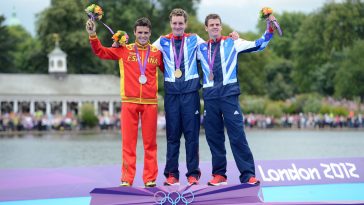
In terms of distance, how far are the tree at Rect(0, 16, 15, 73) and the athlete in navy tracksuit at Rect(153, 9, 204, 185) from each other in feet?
222

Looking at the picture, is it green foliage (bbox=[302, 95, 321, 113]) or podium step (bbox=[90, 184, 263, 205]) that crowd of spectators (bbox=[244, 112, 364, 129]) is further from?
podium step (bbox=[90, 184, 263, 205])

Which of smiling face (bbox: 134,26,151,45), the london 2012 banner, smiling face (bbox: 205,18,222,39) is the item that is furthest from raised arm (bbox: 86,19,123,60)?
the london 2012 banner

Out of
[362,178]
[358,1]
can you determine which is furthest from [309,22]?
[362,178]

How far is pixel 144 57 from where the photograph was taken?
31.0 feet

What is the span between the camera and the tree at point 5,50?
7519 centimetres

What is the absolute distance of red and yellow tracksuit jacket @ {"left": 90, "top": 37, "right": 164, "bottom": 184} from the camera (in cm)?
941

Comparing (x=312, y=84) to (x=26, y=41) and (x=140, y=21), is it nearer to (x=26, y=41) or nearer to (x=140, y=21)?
(x=26, y=41)

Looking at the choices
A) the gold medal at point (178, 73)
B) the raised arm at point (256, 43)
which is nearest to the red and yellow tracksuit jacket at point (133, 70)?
the gold medal at point (178, 73)

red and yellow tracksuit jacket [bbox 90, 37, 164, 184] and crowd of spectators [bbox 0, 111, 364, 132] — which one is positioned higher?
red and yellow tracksuit jacket [bbox 90, 37, 164, 184]

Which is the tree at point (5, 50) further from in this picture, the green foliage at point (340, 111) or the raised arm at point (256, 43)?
the raised arm at point (256, 43)

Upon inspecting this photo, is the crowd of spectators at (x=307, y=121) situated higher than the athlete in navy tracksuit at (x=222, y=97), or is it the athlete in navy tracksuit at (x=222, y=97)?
the athlete in navy tracksuit at (x=222, y=97)

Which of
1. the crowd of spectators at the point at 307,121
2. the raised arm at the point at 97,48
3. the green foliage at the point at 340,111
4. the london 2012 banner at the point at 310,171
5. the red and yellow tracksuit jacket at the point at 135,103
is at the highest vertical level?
the raised arm at the point at 97,48

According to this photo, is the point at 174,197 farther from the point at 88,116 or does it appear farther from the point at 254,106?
the point at 254,106

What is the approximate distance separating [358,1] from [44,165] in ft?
217
